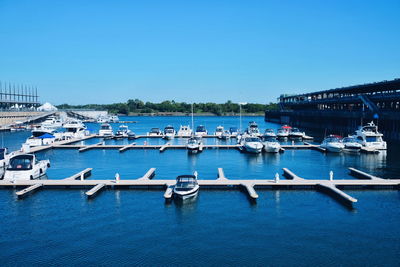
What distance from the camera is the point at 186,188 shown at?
94.7ft

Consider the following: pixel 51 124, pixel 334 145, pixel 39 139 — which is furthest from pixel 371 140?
pixel 51 124

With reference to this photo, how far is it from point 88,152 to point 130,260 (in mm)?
44897

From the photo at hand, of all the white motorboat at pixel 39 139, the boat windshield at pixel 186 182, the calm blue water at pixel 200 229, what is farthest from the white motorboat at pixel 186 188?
the white motorboat at pixel 39 139

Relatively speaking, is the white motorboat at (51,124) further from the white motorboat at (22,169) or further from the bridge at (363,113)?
the white motorboat at (22,169)

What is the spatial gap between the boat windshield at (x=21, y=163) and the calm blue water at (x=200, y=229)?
2842 millimetres

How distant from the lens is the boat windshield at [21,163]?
34.7 meters

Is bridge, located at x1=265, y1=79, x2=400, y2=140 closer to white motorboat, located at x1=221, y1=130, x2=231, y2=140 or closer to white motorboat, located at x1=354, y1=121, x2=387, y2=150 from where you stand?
white motorboat, located at x1=354, y1=121, x2=387, y2=150

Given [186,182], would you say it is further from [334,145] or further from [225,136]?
[225,136]

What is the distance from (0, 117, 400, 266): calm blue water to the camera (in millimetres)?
19359

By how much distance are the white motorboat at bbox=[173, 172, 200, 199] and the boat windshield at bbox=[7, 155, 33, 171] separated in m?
15.3

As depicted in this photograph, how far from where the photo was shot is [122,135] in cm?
8450

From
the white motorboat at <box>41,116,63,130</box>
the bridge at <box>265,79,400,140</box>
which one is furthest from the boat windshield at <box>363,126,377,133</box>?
the white motorboat at <box>41,116,63,130</box>

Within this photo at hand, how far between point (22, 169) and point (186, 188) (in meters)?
16.3

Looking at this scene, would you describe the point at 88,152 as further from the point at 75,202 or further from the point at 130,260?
the point at 130,260
